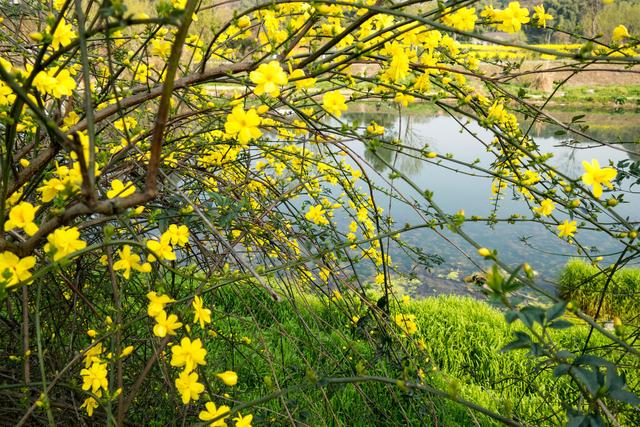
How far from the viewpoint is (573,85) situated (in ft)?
86.8

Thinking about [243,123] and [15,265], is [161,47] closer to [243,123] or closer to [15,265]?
[243,123]

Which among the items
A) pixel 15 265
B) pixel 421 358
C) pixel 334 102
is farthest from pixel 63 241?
pixel 421 358

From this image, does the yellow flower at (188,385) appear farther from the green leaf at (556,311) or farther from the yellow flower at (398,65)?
the yellow flower at (398,65)

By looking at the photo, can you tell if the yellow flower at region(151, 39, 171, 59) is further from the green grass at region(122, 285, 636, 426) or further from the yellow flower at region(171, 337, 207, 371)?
the green grass at region(122, 285, 636, 426)

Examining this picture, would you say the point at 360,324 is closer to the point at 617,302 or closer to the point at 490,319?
the point at 490,319

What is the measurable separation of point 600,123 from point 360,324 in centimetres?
1783

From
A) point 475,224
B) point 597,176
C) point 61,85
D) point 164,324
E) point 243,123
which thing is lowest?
point 475,224

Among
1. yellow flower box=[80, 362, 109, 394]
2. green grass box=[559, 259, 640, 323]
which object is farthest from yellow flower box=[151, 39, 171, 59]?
green grass box=[559, 259, 640, 323]

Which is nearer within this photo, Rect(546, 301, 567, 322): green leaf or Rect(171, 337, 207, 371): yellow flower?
Rect(546, 301, 567, 322): green leaf

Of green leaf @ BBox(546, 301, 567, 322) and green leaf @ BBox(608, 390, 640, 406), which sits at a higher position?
green leaf @ BBox(546, 301, 567, 322)

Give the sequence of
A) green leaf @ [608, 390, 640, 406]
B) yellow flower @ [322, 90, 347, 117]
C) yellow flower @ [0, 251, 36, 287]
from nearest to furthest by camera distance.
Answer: green leaf @ [608, 390, 640, 406]
yellow flower @ [0, 251, 36, 287]
yellow flower @ [322, 90, 347, 117]

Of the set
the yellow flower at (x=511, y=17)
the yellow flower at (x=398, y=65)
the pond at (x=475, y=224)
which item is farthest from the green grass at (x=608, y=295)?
the yellow flower at (x=398, y=65)

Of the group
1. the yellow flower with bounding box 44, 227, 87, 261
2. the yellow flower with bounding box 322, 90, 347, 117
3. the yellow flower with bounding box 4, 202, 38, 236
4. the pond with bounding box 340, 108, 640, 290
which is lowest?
the pond with bounding box 340, 108, 640, 290

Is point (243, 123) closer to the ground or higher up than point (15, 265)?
higher up
